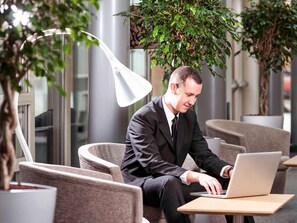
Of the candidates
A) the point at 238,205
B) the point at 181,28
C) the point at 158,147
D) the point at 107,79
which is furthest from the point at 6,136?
the point at 107,79

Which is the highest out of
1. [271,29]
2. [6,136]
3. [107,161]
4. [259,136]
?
[271,29]

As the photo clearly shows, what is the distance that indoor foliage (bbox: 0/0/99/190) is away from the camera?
3.16 meters

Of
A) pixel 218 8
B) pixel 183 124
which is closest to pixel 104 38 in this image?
pixel 218 8

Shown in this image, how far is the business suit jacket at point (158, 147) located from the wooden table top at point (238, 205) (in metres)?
0.62

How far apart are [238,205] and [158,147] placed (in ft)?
3.79

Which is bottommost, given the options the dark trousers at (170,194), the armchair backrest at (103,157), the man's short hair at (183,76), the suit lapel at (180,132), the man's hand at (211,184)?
the dark trousers at (170,194)

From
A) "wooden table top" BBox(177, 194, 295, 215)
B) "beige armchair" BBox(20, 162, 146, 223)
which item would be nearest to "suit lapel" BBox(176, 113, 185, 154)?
"wooden table top" BBox(177, 194, 295, 215)

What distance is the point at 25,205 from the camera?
142 inches

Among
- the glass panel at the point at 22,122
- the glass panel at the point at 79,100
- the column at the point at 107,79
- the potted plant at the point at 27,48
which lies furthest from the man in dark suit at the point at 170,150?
the glass panel at the point at 79,100

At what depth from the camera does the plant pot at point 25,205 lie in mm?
3582

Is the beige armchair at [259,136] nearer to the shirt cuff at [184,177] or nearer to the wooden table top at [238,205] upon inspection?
the shirt cuff at [184,177]

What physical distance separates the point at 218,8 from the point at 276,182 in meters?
1.82

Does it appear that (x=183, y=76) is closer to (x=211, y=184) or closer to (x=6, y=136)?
(x=211, y=184)

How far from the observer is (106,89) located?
6926 millimetres
